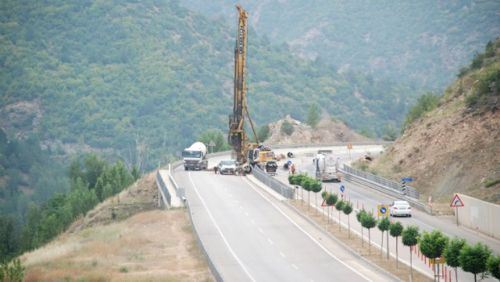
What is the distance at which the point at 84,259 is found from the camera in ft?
193

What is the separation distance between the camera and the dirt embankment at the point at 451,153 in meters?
78.4

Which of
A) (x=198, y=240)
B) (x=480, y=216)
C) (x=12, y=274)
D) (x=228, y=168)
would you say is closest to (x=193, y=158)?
(x=228, y=168)

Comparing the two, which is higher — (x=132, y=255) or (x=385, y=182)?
(x=385, y=182)

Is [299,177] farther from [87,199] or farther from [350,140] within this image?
[350,140]

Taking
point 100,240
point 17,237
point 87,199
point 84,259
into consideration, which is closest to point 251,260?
point 84,259

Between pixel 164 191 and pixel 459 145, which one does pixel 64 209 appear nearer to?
pixel 164 191

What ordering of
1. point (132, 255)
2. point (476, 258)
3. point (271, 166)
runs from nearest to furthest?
point (476, 258), point (132, 255), point (271, 166)

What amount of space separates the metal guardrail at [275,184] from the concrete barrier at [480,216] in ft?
57.5

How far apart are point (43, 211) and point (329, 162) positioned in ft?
204

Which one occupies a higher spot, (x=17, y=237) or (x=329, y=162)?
(x=329, y=162)

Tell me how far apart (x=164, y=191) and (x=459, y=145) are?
2417 cm

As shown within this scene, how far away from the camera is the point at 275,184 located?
8794 cm

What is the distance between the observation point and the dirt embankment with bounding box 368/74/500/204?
257ft

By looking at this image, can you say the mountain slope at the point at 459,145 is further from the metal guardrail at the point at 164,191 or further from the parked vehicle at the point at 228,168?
the metal guardrail at the point at 164,191
